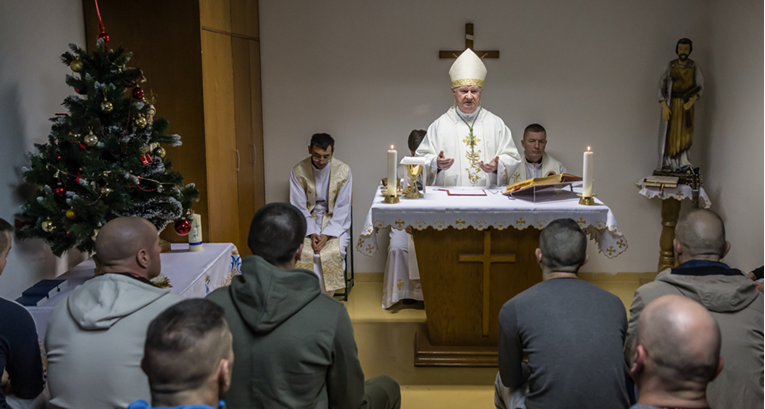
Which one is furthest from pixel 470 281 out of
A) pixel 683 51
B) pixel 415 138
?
pixel 683 51

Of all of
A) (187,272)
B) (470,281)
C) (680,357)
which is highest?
(680,357)

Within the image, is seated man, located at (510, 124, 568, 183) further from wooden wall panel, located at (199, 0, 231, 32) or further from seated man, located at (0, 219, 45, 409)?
seated man, located at (0, 219, 45, 409)

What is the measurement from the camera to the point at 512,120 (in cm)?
557

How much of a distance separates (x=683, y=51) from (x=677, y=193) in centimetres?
117

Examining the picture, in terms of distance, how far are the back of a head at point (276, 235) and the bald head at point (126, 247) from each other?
0.50m

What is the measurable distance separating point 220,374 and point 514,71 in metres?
4.63

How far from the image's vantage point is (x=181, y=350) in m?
1.38

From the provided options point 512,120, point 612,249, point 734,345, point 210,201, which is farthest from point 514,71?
point 734,345

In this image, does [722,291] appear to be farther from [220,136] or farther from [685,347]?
[220,136]

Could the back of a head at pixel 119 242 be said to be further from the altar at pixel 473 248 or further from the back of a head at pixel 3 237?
the altar at pixel 473 248

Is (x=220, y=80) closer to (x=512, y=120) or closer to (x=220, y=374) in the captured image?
(x=512, y=120)

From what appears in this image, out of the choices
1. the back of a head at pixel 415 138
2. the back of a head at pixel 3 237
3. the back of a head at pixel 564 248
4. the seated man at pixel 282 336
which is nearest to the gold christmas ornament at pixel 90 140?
the back of a head at pixel 3 237

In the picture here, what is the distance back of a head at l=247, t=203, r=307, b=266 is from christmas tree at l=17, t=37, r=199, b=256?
1.33 metres

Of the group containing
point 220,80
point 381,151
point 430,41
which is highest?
point 430,41
